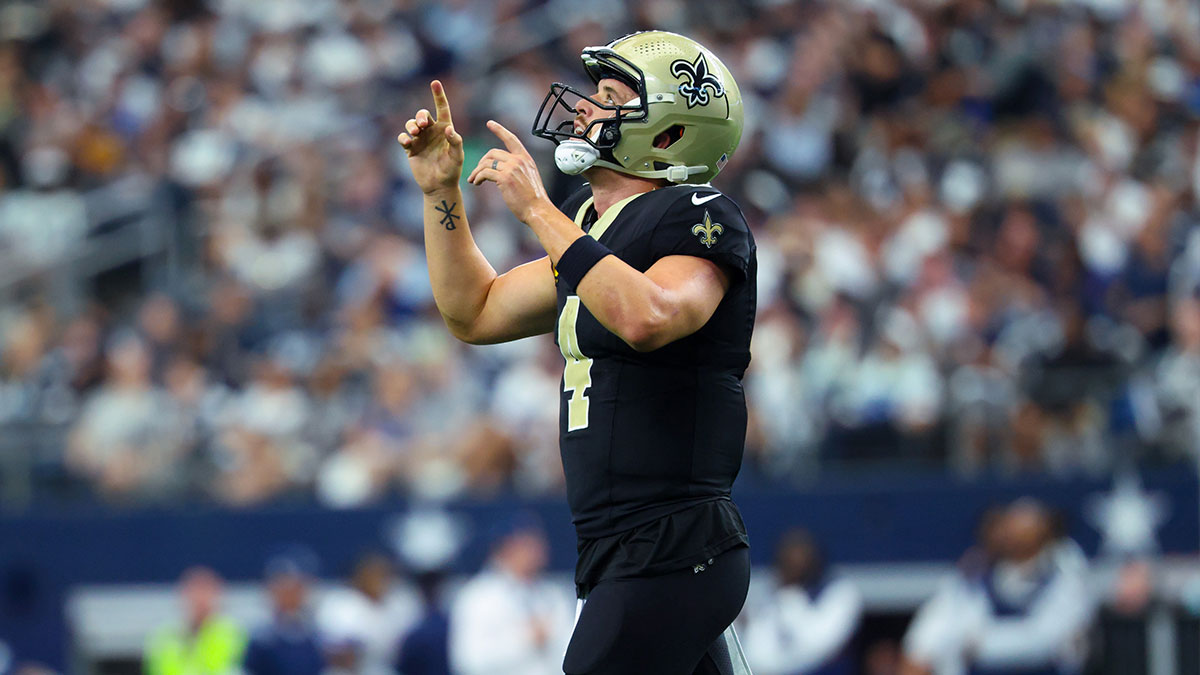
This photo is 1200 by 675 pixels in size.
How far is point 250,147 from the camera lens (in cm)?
1284

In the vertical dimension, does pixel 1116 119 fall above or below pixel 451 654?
above

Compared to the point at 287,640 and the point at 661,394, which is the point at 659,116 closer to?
the point at 661,394

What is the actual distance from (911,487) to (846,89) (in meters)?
3.77

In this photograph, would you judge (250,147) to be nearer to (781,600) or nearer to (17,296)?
(17,296)

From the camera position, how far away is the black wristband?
146 inches

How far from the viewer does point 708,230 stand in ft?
12.6

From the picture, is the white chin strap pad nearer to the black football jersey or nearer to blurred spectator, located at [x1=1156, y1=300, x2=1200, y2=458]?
the black football jersey

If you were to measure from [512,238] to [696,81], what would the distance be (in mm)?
7485

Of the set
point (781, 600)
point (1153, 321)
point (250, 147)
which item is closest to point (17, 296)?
point (250, 147)

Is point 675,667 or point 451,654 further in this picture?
point 451,654

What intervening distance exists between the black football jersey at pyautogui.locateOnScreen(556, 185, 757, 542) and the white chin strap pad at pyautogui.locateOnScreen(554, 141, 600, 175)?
160 millimetres

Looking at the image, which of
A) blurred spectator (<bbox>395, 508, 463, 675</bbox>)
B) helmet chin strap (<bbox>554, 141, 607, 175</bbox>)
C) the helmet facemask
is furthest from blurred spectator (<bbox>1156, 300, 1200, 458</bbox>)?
helmet chin strap (<bbox>554, 141, 607, 175</bbox>)

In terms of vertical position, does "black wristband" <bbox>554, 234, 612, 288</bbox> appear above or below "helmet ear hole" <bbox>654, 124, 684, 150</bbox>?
below

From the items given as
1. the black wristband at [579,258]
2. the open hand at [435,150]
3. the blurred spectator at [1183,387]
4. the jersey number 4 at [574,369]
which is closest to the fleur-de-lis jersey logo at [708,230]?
the black wristband at [579,258]
